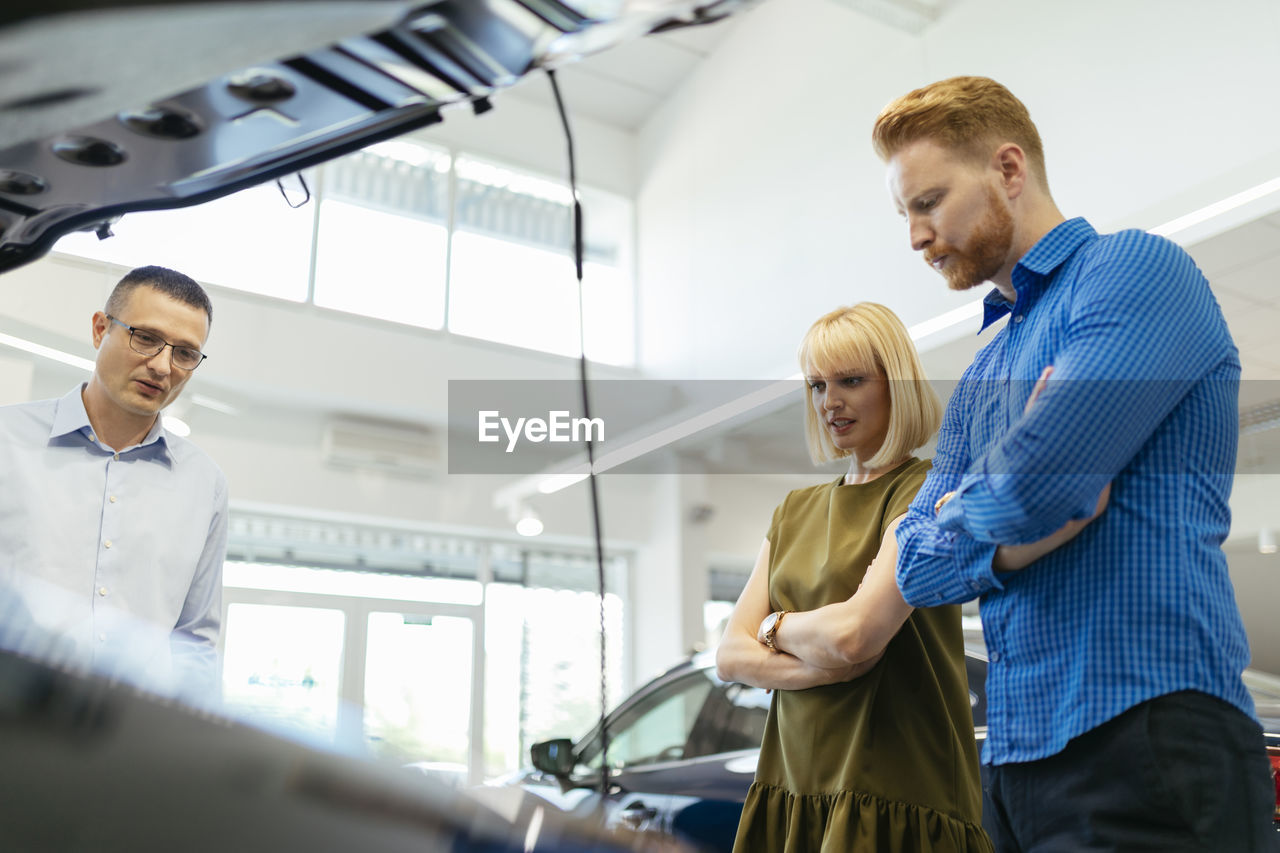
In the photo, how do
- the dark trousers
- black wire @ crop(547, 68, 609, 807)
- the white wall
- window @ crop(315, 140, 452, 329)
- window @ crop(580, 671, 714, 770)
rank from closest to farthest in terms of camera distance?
black wire @ crop(547, 68, 609, 807)
the dark trousers
window @ crop(580, 671, 714, 770)
the white wall
window @ crop(315, 140, 452, 329)

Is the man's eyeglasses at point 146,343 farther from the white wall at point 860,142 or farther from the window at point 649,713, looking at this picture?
the white wall at point 860,142

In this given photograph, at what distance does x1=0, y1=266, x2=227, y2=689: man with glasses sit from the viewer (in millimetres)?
1438

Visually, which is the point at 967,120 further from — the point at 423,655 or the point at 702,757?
the point at 423,655

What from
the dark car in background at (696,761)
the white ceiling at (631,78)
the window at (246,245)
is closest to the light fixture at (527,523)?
the window at (246,245)

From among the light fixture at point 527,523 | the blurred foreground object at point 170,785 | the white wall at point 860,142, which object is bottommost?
the blurred foreground object at point 170,785

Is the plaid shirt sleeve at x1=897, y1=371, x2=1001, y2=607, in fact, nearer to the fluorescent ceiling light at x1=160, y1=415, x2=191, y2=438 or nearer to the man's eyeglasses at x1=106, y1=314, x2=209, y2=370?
the man's eyeglasses at x1=106, y1=314, x2=209, y2=370

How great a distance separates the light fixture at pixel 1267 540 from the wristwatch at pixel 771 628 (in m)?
6.55

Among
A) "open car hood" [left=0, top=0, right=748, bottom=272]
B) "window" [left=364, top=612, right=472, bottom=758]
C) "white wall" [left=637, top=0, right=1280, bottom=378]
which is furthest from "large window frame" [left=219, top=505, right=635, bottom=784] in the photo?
"open car hood" [left=0, top=0, right=748, bottom=272]

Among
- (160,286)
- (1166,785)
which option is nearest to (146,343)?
(160,286)

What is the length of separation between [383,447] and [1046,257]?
23.5ft

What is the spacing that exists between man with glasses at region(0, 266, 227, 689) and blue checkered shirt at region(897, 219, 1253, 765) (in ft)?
Answer: 3.42

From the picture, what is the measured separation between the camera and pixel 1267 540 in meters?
6.75

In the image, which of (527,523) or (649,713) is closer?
(649,713)

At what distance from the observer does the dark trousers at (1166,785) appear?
34.4 inches
